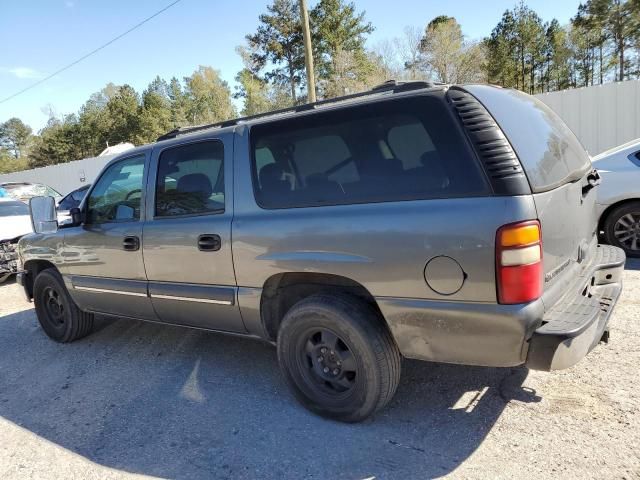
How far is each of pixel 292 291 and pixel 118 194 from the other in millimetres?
1933

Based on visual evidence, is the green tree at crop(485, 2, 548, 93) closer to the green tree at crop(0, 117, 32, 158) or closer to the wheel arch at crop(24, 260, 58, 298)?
the wheel arch at crop(24, 260, 58, 298)

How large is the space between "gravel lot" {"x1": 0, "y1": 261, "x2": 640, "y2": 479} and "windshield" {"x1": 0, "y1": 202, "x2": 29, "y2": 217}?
5.49 metres

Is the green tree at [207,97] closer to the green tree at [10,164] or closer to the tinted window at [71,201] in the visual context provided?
the green tree at [10,164]

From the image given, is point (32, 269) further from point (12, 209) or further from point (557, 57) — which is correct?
point (557, 57)

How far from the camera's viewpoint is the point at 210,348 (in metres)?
4.36

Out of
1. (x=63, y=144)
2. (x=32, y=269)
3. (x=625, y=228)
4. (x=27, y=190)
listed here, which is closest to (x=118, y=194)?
(x=32, y=269)

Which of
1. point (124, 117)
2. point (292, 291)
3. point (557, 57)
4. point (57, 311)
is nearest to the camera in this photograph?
point (292, 291)

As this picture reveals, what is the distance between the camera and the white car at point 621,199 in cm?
579

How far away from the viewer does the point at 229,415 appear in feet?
10.4

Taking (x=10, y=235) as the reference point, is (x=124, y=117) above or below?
above

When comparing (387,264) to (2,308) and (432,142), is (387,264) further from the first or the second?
(2,308)

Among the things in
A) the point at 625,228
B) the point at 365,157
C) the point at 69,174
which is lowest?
the point at 625,228

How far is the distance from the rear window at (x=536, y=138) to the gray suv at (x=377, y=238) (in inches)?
0.6

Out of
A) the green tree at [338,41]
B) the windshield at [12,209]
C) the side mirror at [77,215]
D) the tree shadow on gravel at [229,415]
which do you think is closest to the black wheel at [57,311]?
the tree shadow on gravel at [229,415]
